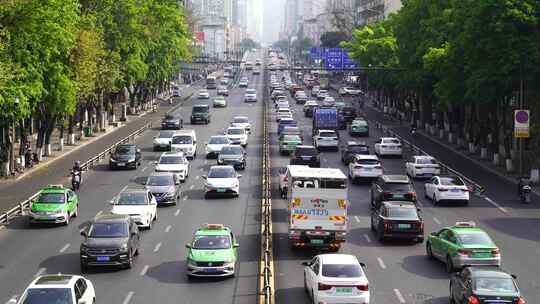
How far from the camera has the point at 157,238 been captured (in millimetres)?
36312

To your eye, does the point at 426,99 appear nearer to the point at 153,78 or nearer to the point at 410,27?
the point at 410,27

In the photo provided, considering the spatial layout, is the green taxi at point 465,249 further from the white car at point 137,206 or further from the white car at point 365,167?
the white car at point 365,167

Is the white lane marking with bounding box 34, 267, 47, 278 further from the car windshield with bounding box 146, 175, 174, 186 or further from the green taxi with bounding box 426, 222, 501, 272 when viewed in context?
the car windshield with bounding box 146, 175, 174, 186

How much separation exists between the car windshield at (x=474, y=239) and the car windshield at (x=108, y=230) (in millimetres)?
11254

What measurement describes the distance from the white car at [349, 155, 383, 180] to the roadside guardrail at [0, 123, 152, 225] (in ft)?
55.7

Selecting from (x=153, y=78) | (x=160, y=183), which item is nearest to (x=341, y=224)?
(x=160, y=183)

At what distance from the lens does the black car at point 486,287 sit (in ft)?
75.0

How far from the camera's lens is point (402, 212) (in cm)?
3506

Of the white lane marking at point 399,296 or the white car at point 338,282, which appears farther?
the white lane marking at point 399,296

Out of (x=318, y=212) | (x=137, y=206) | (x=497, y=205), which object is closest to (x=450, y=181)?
(x=497, y=205)

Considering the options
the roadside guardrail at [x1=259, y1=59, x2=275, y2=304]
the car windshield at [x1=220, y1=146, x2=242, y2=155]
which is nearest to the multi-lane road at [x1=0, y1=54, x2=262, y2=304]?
the roadside guardrail at [x1=259, y1=59, x2=275, y2=304]

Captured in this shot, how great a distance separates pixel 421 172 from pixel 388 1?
132764mm

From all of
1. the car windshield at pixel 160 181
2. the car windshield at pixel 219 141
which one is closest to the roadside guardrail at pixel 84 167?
the car windshield at pixel 160 181

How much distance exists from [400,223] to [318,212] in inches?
156
